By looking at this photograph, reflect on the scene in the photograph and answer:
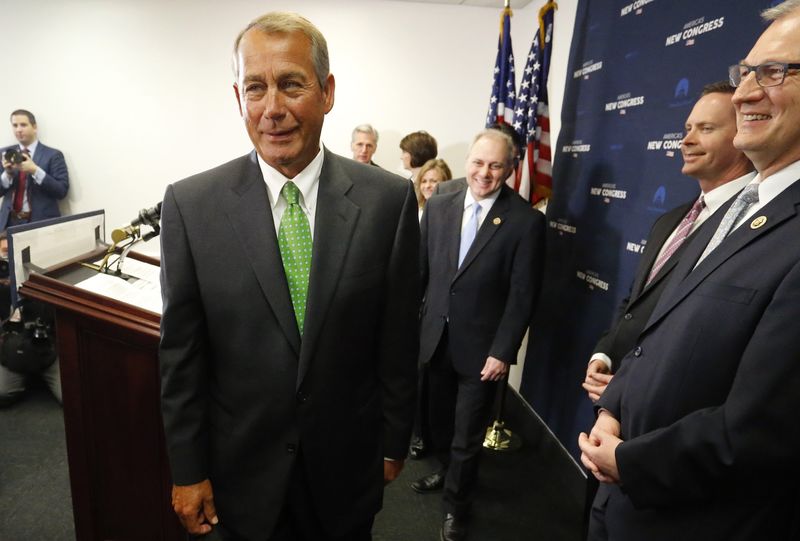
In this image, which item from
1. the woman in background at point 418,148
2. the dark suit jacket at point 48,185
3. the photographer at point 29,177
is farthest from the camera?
the dark suit jacket at point 48,185

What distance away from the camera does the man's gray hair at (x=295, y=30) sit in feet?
3.10

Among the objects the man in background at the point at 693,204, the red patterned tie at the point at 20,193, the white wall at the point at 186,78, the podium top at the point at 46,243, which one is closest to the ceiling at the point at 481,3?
the white wall at the point at 186,78

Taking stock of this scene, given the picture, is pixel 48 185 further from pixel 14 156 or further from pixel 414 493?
pixel 414 493

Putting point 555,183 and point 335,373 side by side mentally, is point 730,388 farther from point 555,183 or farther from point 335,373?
point 555,183

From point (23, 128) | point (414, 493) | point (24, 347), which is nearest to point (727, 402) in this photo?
point (414, 493)

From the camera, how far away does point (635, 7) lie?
2.12 m

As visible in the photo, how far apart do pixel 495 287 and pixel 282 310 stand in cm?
135

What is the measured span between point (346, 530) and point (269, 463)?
286 millimetres

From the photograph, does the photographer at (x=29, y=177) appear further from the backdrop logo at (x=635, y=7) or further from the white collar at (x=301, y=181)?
the backdrop logo at (x=635, y=7)

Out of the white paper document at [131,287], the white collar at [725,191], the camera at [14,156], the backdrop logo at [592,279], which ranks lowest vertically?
the backdrop logo at [592,279]

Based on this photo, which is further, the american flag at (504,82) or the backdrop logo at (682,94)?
the american flag at (504,82)

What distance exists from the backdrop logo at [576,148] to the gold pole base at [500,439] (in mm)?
1778

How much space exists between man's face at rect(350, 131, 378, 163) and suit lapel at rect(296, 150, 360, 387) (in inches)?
108

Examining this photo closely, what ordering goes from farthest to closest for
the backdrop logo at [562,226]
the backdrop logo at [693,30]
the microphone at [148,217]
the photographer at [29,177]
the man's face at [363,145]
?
1. the photographer at [29,177]
2. the man's face at [363,145]
3. the backdrop logo at [562,226]
4. the backdrop logo at [693,30]
5. the microphone at [148,217]
